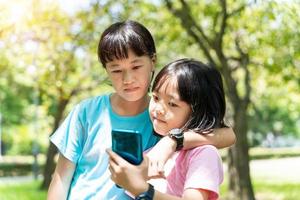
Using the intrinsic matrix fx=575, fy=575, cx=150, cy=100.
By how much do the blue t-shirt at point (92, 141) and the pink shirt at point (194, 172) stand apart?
0.83 ft

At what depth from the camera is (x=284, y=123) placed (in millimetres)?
44062

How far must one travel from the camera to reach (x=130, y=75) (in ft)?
6.39

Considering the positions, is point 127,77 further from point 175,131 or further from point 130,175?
point 130,175

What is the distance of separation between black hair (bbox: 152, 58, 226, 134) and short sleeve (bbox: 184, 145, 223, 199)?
0.29 ft

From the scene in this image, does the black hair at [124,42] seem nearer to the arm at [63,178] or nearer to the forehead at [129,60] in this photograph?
the forehead at [129,60]

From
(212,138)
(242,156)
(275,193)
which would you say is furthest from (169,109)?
(275,193)

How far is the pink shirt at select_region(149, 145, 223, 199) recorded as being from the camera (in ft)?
5.59

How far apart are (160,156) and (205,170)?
0.14 metres

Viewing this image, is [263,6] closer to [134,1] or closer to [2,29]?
[134,1]

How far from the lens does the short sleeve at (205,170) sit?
1.70 meters

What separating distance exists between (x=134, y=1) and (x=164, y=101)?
8.25m

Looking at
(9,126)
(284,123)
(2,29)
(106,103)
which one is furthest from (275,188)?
(284,123)

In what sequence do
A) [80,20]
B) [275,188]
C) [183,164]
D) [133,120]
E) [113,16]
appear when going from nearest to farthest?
1. [183,164]
2. [133,120]
3. [113,16]
4. [80,20]
5. [275,188]

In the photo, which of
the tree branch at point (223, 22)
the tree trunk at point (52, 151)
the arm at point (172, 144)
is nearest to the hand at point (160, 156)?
the arm at point (172, 144)
